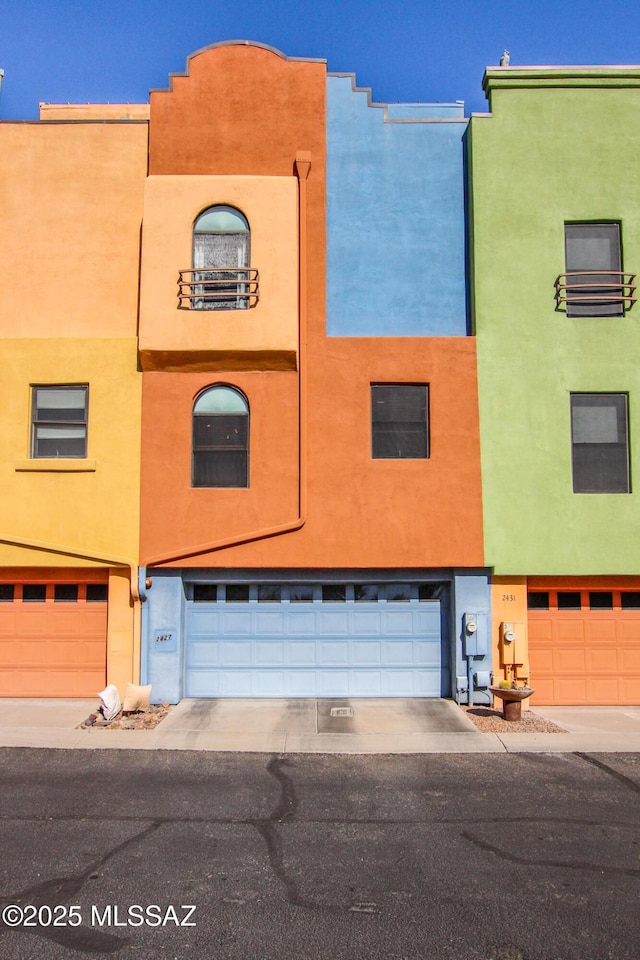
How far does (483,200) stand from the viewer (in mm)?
13328

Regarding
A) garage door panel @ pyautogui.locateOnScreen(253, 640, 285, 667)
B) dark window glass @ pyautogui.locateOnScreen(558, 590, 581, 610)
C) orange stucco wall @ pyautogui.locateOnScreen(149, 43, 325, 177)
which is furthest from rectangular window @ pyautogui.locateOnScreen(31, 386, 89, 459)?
dark window glass @ pyautogui.locateOnScreen(558, 590, 581, 610)

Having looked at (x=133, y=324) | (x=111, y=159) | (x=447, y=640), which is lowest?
(x=447, y=640)

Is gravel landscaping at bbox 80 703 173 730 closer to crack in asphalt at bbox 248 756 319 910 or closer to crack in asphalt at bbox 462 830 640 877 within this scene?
crack in asphalt at bbox 248 756 319 910

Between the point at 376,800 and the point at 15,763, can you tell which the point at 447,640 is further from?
the point at 15,763

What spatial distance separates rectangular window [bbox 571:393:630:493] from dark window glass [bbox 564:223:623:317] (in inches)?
60.8

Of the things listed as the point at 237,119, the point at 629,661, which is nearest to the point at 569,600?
the point at 629,661

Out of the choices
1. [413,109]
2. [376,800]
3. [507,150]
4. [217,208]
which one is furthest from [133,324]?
[376,800]

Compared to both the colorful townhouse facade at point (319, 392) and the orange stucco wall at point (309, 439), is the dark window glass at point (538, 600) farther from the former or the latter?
the orange stucco wall at point (309, 439)

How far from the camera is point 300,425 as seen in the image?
12.8 metres

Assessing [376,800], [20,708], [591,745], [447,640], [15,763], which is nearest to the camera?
[376,800]

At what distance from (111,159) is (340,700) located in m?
10.5

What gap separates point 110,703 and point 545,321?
9654mm

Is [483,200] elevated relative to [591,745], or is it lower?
elevated

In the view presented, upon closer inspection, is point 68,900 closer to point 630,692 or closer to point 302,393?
point 302,393
